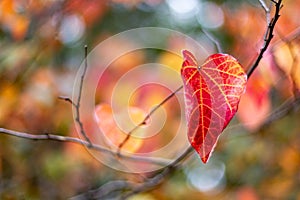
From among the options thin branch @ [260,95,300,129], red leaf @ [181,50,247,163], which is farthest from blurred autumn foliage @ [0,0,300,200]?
red leaf @ [181,50,247,163]

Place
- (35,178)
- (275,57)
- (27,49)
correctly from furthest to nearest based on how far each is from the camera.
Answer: (35,178), (27,49), (275,57)

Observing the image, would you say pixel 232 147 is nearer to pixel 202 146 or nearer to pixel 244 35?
pixel 244 35

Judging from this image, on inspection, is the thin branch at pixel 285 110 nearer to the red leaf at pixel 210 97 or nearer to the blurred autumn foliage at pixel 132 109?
the blurred autumn foliage at pixel 132 109

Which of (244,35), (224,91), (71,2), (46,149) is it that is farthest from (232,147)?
(224,91)

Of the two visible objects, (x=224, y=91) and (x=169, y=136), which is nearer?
(x=224, y=91)

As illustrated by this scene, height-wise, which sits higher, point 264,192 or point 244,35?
point 244,35

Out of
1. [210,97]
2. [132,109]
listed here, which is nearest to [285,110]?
[132,109]

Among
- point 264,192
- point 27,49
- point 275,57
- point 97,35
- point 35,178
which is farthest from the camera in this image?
point 97,35
